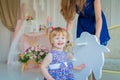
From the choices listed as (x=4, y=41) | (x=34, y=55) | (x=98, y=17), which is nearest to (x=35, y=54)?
(x=34, y=55)

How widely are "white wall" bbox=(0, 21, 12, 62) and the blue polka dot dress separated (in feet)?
15.6

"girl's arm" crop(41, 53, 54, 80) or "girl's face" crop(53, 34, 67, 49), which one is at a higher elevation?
"girl's face" crop(53, 34, 67, 49)

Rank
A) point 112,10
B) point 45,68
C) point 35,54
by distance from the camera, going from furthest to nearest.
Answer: point 112,10 → point 35,54 → point 45,68

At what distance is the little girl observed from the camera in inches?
66.2

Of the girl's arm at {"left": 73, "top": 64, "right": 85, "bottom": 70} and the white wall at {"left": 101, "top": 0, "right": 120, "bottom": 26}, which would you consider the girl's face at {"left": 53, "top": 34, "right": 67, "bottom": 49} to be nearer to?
the girl's arm at {"left": 73, "top": 64, "right": 85, "bottom": 70}

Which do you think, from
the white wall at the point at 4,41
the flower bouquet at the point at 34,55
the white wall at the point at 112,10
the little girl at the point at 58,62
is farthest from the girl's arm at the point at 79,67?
the white wall at the point at 4,41

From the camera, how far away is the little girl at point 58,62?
168cm

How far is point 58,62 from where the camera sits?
Result: 67.1 inches

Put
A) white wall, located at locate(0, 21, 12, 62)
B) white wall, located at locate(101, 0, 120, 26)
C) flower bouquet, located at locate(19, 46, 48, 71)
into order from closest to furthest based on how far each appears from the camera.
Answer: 1. flower bouquet, located at locate(19, 46, 48, 71)
2. white wall, located at locate(101, 0, 120, 26)
3. white wall, located at locate(0, 21, 12, 62)

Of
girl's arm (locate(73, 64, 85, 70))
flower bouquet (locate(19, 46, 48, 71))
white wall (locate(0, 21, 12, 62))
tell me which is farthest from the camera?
white wall (locate(0, 21, 12, 62))

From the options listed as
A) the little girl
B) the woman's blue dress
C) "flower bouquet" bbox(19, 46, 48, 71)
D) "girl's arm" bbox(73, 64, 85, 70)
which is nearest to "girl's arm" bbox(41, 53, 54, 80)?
the little girl

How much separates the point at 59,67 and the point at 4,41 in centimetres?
490

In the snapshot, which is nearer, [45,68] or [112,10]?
[45,68]

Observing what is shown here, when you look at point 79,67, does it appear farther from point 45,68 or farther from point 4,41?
point 4,41
